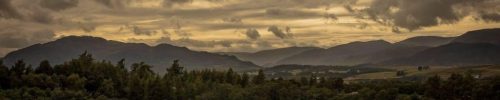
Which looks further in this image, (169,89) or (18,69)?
(18,69)

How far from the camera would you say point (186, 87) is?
646 feet

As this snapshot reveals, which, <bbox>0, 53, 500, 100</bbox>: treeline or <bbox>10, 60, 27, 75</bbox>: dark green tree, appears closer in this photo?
<bbox>0, 53, 500, 100</bbox>: treeline

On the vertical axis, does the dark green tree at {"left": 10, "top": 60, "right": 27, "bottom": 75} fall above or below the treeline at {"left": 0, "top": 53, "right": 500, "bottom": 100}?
above

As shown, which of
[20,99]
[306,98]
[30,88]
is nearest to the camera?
[20,99]

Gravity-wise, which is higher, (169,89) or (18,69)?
(18,69)

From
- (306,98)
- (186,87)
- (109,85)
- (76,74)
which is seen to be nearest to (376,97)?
(306,98)

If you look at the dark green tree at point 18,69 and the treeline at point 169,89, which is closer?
the treeline at point 169,89

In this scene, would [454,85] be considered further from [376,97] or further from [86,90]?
[86,90]

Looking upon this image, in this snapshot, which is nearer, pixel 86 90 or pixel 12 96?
pixel 12 96

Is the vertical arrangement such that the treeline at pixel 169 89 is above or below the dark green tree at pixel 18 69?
below

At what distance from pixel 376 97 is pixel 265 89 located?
114ft

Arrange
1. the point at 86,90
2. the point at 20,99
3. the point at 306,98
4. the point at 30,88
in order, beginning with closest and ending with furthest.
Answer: the point at 20,99
the point at 30,88
the point at 86,90
the point at 306,98

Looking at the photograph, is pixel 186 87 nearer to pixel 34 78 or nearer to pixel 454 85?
pixel 34 78

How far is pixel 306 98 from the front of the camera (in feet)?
643
